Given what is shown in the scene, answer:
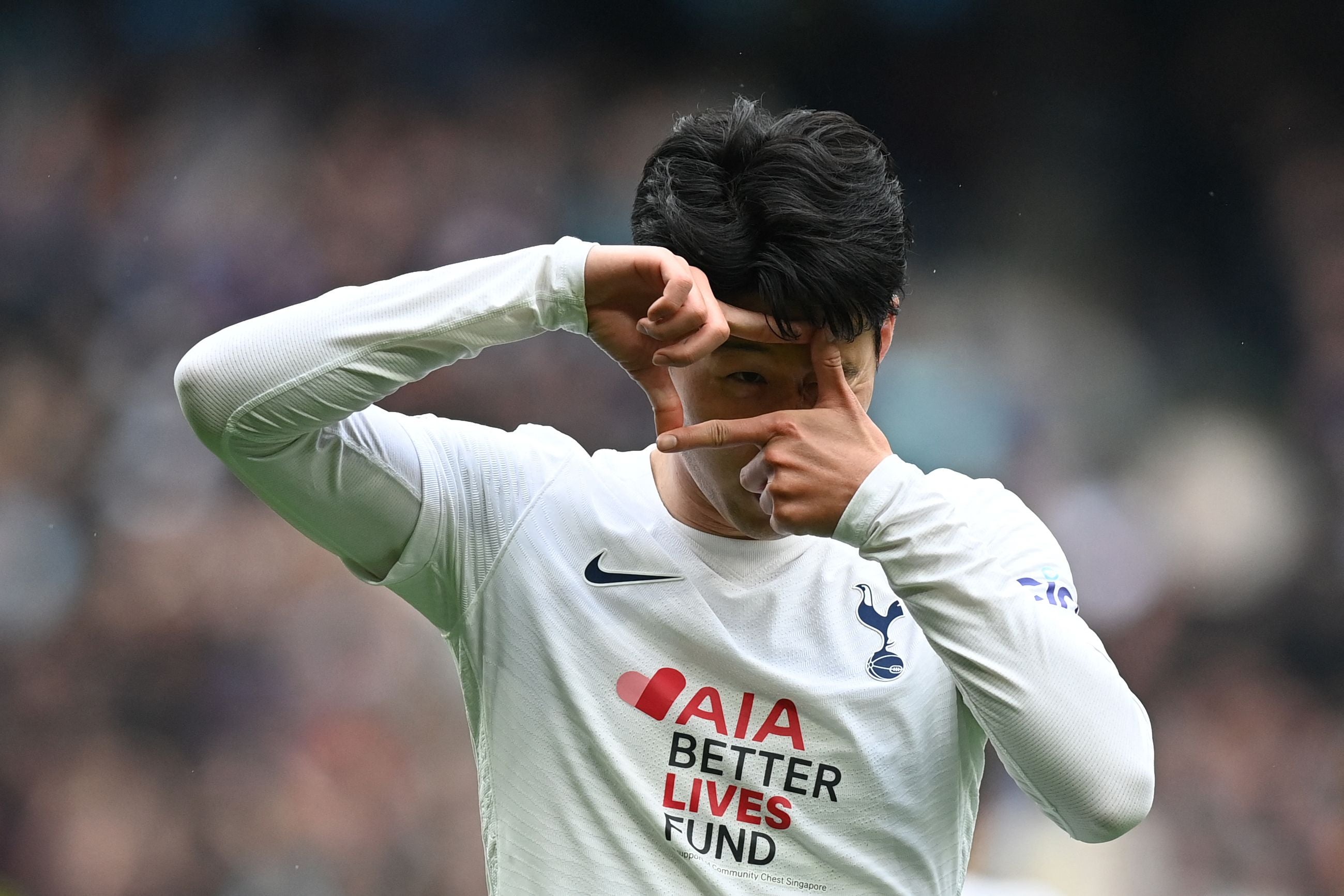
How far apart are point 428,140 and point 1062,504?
107 inches

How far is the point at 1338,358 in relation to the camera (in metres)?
4.70

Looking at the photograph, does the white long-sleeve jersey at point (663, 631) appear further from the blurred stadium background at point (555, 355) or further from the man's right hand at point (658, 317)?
the blurred stadium background at point (555, 355)

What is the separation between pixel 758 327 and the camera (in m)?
1.52

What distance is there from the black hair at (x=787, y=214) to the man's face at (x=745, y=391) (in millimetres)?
49

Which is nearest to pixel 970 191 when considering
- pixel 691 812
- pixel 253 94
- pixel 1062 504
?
pixel 1062 504

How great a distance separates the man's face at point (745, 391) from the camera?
1564 mm

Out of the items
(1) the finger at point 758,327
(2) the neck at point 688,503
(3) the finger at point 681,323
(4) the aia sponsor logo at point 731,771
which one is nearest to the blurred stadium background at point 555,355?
(2) the neck at point 688,503

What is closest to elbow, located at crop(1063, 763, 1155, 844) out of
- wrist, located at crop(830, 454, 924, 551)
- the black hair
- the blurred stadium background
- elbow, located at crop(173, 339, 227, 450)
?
wrist, located at crop(830, 454, 924, 551)

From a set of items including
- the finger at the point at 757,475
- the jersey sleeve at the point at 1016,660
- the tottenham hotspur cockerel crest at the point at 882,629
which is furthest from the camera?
the tottenham hotspur cockerel crest at the point at 882,629

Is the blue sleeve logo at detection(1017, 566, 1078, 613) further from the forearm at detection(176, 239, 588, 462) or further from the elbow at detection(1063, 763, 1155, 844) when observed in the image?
the forearm at detection(176, 239, 588, 462)

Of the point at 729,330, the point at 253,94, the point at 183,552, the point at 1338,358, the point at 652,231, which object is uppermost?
the point at 253,94

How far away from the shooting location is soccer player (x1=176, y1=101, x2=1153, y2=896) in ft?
4.66

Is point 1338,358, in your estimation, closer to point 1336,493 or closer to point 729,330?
point 1336,493

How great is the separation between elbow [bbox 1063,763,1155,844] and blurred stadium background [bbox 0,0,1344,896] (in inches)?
123
